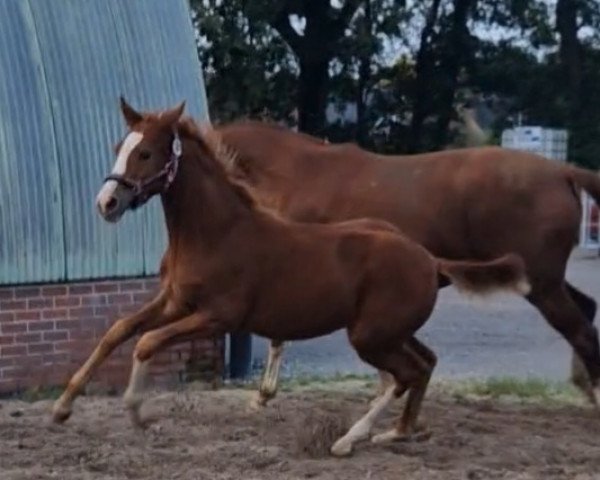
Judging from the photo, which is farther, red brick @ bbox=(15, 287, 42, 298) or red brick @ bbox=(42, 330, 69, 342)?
red brick @ bbox=(42, 330, 69, 342)

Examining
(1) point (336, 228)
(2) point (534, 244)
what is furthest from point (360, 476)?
(2) point (534, 244)

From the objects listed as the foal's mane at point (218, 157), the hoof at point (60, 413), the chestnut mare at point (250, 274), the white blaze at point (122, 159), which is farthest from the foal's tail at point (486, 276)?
the hoof at point (60, 413)

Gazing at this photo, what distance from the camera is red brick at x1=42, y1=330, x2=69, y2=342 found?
35.8 feet

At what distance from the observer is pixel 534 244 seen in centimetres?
974

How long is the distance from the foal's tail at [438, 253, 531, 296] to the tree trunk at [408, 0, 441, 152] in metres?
27.3

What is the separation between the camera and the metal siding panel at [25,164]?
34.8ft

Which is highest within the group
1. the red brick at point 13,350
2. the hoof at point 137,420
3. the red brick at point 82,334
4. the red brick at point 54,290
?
the hoof at point 137,420

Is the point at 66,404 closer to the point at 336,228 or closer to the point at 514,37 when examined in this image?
the point at 336,228

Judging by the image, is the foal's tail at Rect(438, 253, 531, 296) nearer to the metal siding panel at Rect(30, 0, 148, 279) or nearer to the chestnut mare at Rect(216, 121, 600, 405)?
the chestnut mare at Rect(216, 121, 600, 405)

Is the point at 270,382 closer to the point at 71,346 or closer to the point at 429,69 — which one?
the point at 71,346

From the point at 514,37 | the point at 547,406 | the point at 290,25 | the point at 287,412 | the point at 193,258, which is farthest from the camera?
the point at 514,37

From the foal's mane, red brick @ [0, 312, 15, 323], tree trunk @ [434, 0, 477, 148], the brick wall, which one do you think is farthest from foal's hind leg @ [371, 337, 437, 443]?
tree trunk @ [434, 0, 477, 148]

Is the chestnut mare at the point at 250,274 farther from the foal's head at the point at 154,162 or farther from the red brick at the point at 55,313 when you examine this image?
the red brick at the point at 55,313

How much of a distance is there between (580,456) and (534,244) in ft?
6.44
